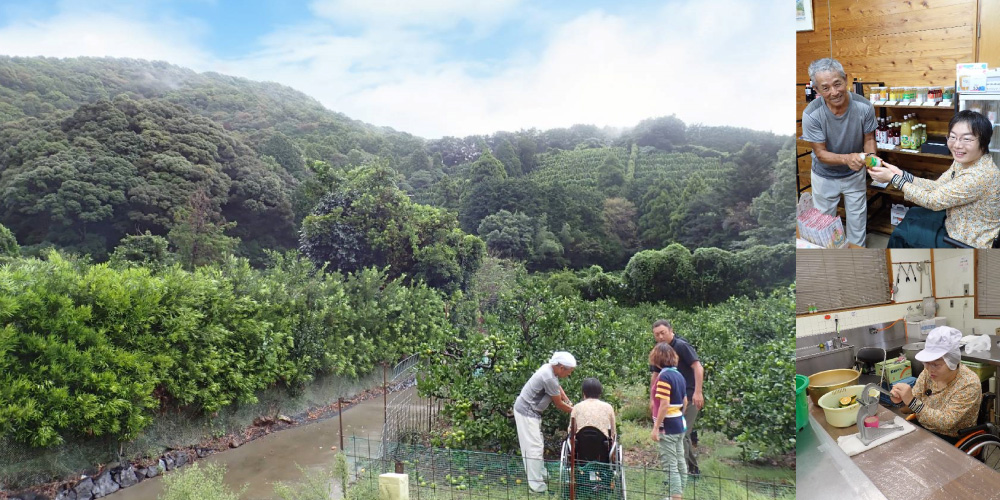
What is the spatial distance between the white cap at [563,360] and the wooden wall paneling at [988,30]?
6.38ft

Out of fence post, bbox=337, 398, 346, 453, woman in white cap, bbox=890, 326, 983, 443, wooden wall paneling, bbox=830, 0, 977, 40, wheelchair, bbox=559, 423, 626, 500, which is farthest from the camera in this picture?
Result: fence post, bbox=337, 398, 346, 453

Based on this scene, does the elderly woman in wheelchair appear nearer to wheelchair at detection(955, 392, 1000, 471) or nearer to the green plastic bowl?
the green plastic bowl

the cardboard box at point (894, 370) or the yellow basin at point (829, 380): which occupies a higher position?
the cardboard box at point (894, 370)

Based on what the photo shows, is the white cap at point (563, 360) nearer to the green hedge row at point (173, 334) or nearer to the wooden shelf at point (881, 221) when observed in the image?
the green hedge row at point (173, 334)

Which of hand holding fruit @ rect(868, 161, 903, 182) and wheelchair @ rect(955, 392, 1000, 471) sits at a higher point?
hand holding fruit @ rect(868, 161, 903, 182)

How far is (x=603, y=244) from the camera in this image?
143 inches

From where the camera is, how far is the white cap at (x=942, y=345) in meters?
2.76

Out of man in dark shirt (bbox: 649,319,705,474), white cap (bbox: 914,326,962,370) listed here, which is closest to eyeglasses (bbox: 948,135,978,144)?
white cap (bbox: 914,326,962,370)

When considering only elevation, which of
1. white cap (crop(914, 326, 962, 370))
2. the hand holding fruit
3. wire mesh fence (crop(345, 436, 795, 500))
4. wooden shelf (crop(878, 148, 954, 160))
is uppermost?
wooden shelf (crop(878, 148, 954, 160))

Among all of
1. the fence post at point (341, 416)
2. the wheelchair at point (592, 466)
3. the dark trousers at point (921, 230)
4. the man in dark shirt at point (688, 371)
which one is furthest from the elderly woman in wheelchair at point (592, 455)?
the dark trousers at point (921, 230)

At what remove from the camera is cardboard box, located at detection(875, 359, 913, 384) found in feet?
9.48

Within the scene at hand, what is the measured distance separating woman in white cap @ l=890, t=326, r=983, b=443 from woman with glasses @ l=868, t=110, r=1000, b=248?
36 cm

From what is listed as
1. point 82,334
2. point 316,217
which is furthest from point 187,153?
point 82,334

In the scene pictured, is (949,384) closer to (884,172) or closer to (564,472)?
(884,172)
